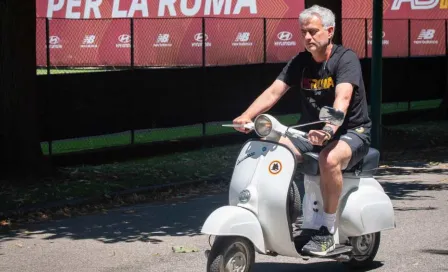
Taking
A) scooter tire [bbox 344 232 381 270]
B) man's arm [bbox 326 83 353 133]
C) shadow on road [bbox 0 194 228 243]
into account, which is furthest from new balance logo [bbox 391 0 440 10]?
man's arm [bbox 326 83 353 133]

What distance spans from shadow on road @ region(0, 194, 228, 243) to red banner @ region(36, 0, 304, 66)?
1707 centimetres

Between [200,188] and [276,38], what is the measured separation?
18.2m

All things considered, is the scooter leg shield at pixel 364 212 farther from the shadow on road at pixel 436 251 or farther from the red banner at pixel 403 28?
the red banner at pixel 403 28

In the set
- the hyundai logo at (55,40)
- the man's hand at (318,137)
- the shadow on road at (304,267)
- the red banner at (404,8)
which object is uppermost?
the red banner at (404,8)

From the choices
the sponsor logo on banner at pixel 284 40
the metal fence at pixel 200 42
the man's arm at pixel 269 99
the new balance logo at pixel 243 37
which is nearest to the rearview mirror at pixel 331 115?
the man's arm at pixel 269 99

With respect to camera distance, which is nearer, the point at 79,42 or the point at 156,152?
the point at 156,152

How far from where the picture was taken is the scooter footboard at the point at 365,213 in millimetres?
7758

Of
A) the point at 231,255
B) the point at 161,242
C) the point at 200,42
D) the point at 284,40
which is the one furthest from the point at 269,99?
the point at 200,42

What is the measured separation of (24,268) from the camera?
8.52m

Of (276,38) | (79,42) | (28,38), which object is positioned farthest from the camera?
(79,42)

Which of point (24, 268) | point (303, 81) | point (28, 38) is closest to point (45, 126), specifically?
point (28, 38)

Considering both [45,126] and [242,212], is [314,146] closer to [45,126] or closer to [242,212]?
[242,212]

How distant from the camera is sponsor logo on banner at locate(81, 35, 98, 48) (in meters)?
33.4

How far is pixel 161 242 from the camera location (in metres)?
9.55
